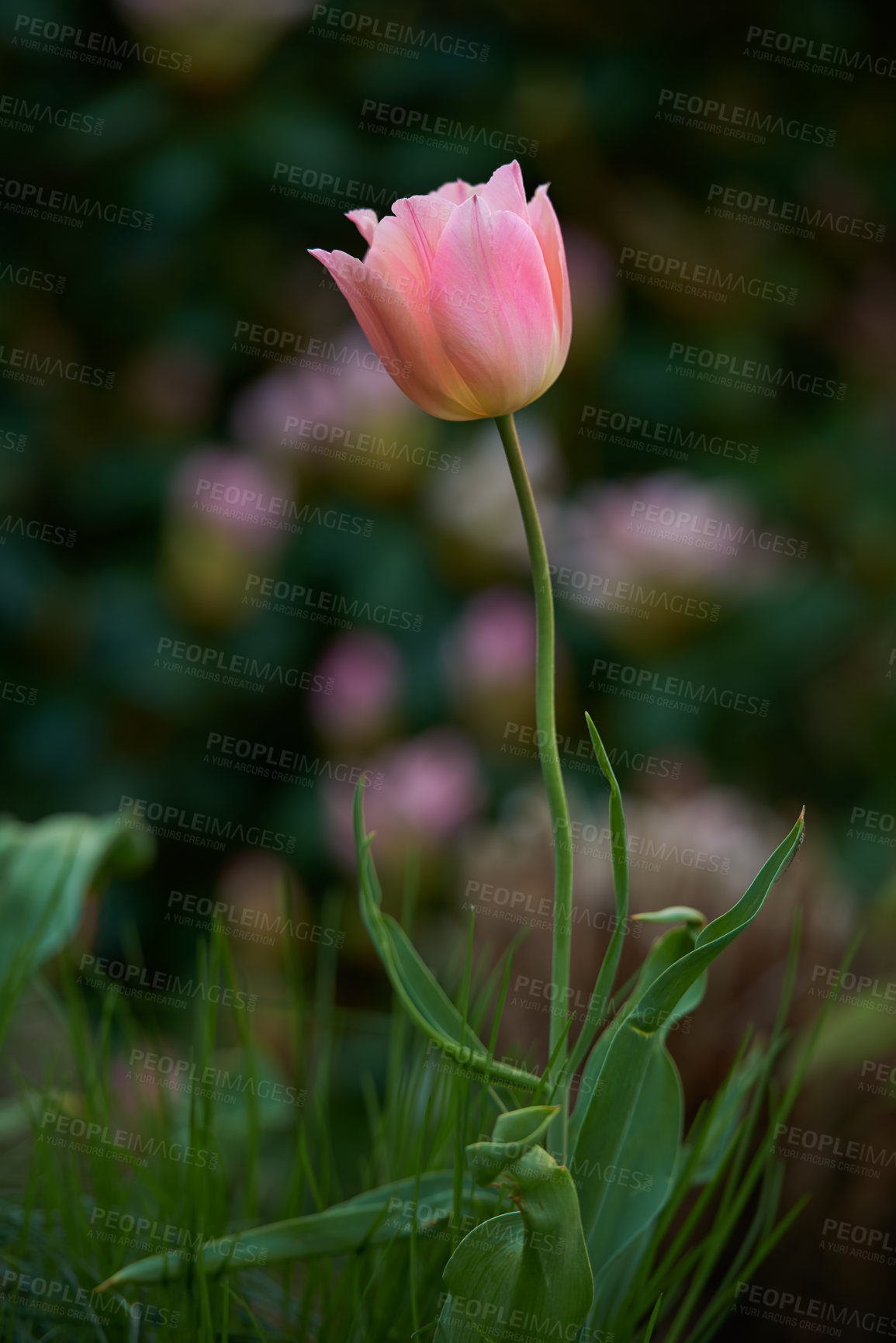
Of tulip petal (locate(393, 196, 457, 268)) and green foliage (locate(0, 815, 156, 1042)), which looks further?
green foliage (locate(0, 815, 156, 1042))

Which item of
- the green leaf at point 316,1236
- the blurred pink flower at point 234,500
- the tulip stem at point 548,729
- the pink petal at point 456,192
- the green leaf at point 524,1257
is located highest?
the blurred pink flower at point 234,500

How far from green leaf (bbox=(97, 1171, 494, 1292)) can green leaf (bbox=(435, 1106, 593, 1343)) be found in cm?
3

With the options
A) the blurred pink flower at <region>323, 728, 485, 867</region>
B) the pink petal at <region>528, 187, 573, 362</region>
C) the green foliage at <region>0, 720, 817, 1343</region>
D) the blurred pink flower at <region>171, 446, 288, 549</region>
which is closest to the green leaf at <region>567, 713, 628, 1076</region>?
the green foliage at <region>0, 720, 817, 1343</region>

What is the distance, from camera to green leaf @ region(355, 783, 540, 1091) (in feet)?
0.99

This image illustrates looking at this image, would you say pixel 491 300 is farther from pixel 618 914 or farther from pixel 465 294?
pixel 618 914

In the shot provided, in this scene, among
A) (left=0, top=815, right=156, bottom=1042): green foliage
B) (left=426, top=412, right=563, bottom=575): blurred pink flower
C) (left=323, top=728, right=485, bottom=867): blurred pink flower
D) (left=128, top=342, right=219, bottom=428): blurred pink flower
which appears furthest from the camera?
(left=128, top=342, right=219, bottom=428): blurred pink flower

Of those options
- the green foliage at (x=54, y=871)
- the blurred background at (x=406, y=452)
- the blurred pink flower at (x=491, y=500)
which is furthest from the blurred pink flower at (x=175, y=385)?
the green foliage at (x=54, y=871)

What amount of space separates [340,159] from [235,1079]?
1.02 metres

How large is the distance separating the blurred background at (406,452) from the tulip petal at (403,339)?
715 millimetres

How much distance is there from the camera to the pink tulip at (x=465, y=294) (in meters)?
0.30

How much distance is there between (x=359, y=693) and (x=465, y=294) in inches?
32.8

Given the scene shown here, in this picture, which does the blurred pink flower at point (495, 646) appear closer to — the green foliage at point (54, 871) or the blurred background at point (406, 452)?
the blurred background at point (406, 452)

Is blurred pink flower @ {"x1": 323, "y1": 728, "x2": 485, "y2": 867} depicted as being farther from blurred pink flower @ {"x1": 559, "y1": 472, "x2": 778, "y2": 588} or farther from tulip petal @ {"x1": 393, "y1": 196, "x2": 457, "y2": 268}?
tulip petal @ {"x1": 393, "y1": 196, "x2": 457, "y2": 268}

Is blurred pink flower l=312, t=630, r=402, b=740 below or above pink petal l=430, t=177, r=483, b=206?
below
